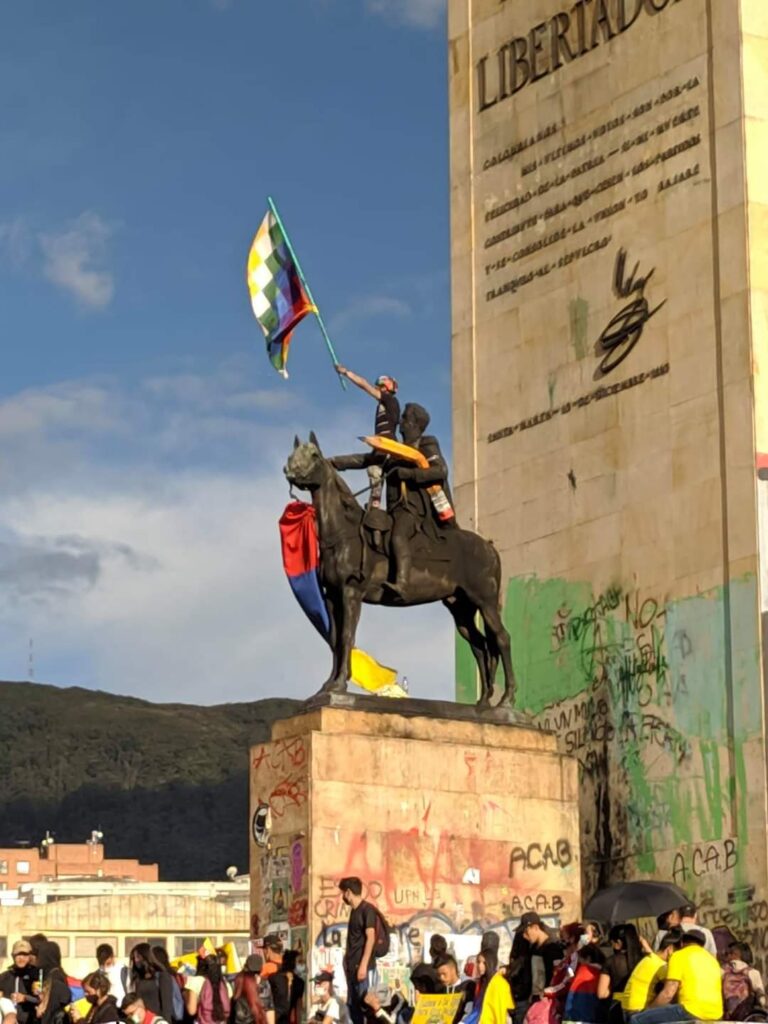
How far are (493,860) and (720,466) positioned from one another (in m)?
7.59

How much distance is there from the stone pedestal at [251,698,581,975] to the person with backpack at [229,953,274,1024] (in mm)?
3308

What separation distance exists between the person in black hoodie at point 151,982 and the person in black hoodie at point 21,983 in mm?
1183

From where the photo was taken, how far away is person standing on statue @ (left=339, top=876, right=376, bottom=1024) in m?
26.5

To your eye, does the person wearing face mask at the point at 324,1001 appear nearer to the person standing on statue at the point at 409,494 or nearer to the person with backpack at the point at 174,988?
the person with backpack at the point at 174,988

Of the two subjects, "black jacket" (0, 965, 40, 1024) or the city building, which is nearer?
"black jacket" (0, 965, 40, 1024)

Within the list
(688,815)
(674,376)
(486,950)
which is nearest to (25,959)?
(486,950)

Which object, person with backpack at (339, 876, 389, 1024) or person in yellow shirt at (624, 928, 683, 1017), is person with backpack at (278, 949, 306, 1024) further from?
person in yellow shirt at (624, 928, 683, 1017)

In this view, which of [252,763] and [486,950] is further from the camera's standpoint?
[252,763]

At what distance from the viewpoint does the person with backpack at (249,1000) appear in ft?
90.6

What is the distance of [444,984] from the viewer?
1048 inches

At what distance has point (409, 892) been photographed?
108 feet

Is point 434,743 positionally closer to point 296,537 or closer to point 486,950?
point 296,537

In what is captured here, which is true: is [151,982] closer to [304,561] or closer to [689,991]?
[689,991]

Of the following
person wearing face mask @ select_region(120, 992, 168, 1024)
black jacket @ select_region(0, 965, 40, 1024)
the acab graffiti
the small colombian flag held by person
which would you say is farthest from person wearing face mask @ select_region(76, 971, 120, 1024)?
the acab graffiti
